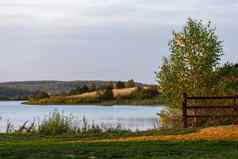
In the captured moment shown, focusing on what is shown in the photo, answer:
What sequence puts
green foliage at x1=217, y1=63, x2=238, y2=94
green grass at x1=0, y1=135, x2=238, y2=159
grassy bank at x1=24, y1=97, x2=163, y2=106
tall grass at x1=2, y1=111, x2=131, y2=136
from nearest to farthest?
green grass at x1=0, y1=135, x2=238, y2=159 → tall grass at x1=2, y1=111, x2=131, y2=136 → green foliage at x1=217, y1=63, x2=238, y2=94 → grassy bank at x1=24, y1=97, x2=163, y2=106

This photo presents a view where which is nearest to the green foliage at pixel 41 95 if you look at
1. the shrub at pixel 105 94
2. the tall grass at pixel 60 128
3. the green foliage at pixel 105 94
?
the green foliage at pixel 105 94

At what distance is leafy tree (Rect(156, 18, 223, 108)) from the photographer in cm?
3344

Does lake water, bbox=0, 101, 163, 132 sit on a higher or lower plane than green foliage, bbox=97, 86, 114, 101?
lower

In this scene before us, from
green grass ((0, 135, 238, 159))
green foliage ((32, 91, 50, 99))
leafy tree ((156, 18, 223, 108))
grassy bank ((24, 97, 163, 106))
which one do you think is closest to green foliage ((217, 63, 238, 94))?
leafy tree ((156, 18, 223, 108))

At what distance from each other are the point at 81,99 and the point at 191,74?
3467 centimetres

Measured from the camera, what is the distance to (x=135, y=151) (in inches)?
701

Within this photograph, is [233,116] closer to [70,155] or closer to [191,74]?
[191,74]

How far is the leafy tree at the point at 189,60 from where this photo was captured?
110 feet

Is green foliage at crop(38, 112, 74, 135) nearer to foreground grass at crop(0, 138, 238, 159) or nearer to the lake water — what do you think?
the lake water

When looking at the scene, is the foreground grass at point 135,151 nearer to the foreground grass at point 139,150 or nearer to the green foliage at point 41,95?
the foreground grass at point 139,150

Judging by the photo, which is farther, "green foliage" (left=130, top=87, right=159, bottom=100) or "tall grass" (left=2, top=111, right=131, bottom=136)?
"green foliage" (left=130, top=87, right=159, bottom=100)

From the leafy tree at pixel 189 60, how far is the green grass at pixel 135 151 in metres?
13.2

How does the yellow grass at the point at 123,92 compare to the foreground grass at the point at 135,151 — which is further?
the yellow grass at the point at 123,92

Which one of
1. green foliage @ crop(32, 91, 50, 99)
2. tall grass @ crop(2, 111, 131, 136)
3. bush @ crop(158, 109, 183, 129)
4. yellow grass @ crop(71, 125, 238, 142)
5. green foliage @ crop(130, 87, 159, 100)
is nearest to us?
yellow grass @ crop(71, 125, 238, 142)
